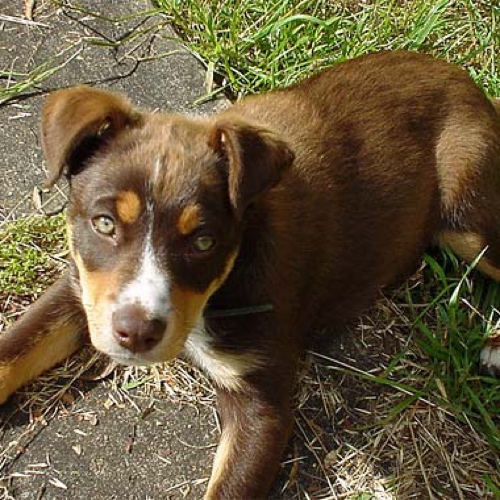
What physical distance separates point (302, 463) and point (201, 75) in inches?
78.0

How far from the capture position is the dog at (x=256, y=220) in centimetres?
341

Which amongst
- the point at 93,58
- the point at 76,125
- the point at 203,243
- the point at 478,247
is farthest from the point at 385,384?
the point at 93,58

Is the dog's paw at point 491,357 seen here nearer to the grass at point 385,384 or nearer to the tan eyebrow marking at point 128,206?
the grass at point 385,384

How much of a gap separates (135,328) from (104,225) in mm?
355

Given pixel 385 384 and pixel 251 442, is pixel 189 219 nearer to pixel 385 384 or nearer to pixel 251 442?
pixel 251 442

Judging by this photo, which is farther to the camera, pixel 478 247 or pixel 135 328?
pixel 478 247

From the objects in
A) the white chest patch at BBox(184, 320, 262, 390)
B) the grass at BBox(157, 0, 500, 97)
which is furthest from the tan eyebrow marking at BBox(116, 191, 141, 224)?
the grass at BBox(157, 0, 500, 97)

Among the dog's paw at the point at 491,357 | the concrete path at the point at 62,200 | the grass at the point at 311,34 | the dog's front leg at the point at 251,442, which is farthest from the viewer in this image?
the grass at the point at 311,34

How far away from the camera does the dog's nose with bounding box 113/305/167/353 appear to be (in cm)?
330

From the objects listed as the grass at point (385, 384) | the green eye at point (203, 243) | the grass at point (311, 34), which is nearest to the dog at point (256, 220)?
the green eye at point (203, 243)

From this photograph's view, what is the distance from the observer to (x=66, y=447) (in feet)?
13.4

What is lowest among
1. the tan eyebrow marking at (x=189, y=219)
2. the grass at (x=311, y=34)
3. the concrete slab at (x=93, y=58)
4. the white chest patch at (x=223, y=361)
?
the white chest patch at (x=223, y=361)

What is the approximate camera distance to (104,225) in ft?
11.3

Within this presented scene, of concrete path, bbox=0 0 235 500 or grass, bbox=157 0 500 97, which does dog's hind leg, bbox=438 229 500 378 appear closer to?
grass, bbox=157 0 500 97
